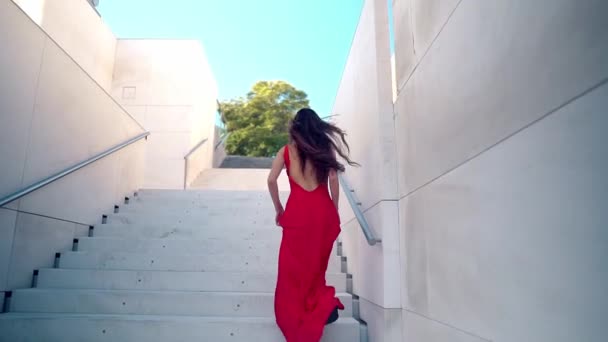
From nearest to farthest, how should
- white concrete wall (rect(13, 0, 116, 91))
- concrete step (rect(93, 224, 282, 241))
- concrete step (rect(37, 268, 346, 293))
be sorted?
concrete step (rect(37, 268, 346, 293))
concrete step (rect(93, 224, 282, 241))
white concrete wall (rect(13, 0, 116, 91))

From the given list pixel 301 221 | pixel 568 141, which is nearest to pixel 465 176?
pixel 568 141

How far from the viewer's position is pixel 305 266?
8.29 feet

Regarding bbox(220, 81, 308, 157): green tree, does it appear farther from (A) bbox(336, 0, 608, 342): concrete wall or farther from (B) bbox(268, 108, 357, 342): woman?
(A) bbox(336, 0, 608, 342): concrete wall

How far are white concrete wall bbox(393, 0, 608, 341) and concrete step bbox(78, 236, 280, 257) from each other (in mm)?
1936

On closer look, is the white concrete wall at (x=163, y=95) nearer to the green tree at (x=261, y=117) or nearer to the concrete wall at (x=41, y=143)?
the concrete wall at (x=41, y=143)

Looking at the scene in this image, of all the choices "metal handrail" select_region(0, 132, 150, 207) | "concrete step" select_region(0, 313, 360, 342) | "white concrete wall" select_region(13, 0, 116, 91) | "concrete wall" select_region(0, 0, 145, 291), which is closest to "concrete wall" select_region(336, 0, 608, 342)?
"concrete step" select_region(0, 313, 360, 342)

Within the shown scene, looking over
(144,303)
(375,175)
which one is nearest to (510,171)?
(375,175)

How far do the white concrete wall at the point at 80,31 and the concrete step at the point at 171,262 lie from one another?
4512 mm

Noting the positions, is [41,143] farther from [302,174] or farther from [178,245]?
[302,174]

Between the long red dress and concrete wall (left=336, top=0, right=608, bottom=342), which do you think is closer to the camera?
concrete wall (left=336, top=0, right=608, bottom=342)

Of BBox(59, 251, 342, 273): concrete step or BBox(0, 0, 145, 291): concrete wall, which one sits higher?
BBox(0, 0, 145, 291): concrete wall

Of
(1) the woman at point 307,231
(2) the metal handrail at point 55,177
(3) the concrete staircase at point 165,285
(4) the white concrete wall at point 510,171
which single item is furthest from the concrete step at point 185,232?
(4) the white concrete wall at point 510,171

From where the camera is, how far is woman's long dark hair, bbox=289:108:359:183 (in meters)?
2.62

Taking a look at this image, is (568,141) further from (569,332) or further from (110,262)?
(110,262)
